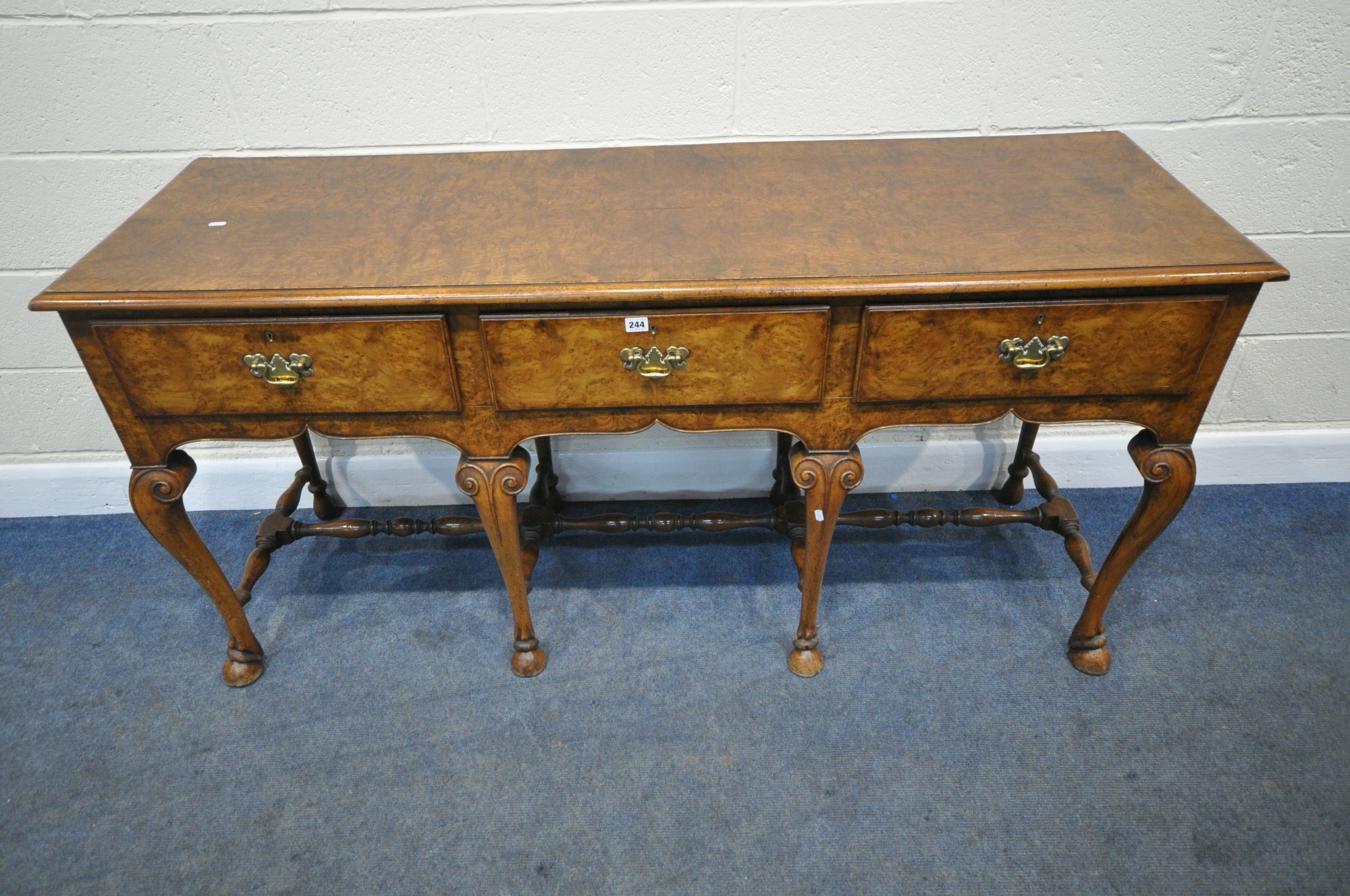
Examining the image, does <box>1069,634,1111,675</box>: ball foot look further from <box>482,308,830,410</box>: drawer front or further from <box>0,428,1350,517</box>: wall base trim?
<box>482,308,830,410</box>: drawer front

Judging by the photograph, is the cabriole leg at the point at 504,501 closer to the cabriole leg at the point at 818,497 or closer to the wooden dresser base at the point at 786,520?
the wooden dresser base at the point at 786,520

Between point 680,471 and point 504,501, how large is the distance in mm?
888

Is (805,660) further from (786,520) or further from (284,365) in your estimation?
(284,365)

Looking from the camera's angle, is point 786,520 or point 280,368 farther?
point 786,520

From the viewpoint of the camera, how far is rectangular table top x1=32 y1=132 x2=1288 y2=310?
1368 mm

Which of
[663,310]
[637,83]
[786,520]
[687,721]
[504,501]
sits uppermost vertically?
[637,83]

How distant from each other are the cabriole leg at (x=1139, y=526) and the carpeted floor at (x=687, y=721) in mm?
75

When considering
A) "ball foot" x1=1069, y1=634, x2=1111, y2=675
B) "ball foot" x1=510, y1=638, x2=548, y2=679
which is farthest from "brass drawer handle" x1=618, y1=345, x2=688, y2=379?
"ball foot" x1=1069, y1=634, x2=1111, y2=675

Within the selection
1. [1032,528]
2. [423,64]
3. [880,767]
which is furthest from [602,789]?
[423,64]

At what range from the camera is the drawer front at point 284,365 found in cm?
141

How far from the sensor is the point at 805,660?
197 cm

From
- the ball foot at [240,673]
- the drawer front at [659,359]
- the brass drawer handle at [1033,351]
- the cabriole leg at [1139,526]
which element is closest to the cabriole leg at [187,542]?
the ball foot at [240,673]

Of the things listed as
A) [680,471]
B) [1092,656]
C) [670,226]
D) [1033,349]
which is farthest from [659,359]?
[1092,656]

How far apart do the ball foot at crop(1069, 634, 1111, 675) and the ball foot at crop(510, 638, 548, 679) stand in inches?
49.1
